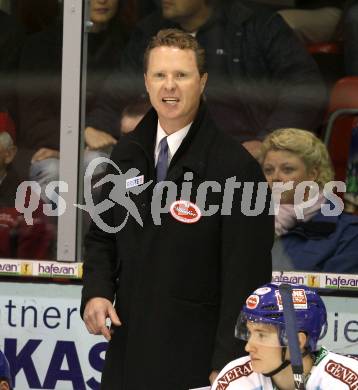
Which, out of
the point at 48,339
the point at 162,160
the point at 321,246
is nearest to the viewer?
the point at 162,160

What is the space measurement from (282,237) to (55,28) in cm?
149

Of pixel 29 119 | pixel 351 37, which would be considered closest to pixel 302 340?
pixel 351 37

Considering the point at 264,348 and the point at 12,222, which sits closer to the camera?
the point at 264,348

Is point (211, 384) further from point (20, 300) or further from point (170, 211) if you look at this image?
point (20, 300)

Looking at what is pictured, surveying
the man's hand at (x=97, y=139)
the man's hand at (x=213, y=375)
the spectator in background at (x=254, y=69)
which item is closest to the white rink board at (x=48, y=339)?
the man's hand at (x=97, y=139)

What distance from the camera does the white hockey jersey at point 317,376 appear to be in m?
3.98

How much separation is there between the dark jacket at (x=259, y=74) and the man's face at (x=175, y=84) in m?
1.53

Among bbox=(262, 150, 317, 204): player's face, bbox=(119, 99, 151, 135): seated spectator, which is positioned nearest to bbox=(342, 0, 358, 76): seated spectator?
bbox=(262, 150, 317, 204): player's face

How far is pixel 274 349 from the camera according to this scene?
408 centimetres

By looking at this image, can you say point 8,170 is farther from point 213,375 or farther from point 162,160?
point 213,375

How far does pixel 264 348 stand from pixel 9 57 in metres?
2.61

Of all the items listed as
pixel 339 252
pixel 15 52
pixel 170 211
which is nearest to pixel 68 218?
pixel 15 52

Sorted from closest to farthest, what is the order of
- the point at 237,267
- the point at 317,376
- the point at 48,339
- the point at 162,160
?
the point at 317,376 < the point at 237,267 < the point at 162,160 < the point at 48,339

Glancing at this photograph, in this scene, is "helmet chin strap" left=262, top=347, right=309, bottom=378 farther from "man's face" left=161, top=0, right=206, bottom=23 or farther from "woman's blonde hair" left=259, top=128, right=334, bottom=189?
"man's face" left=161, top=0, right=206, bottom=23
